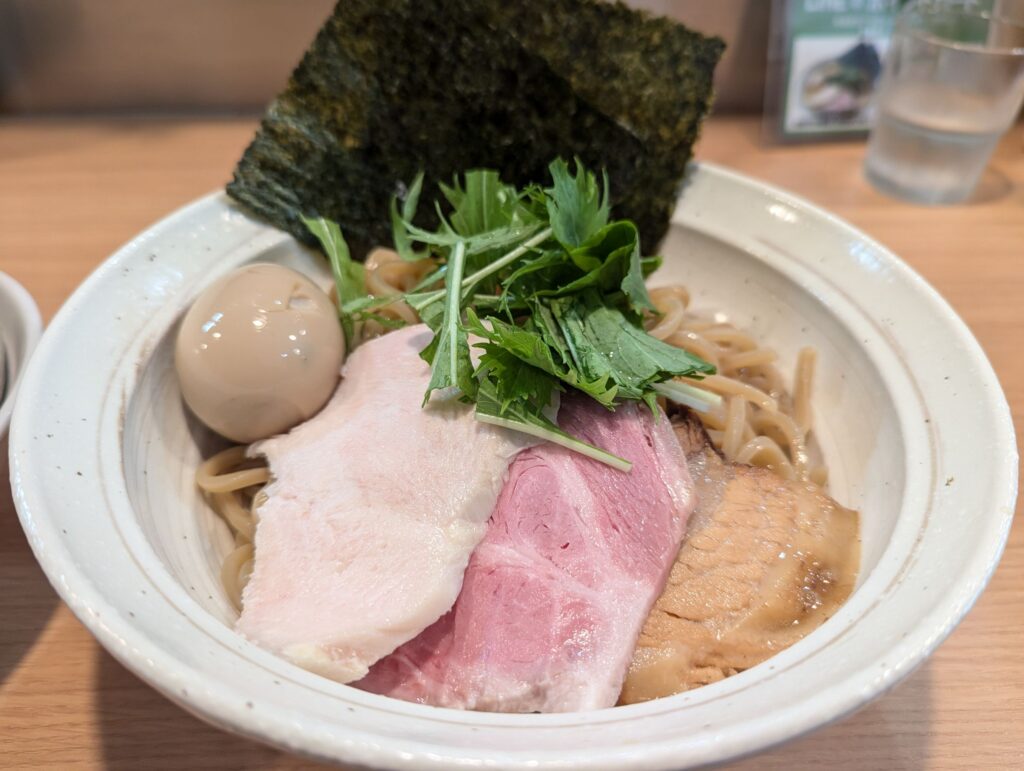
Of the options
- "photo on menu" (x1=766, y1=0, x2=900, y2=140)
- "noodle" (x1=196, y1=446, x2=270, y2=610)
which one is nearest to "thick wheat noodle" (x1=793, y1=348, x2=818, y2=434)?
A: "noodle" (x1=196, y1=446, x2=270, y2=610)

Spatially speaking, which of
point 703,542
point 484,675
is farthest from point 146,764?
point 703,542

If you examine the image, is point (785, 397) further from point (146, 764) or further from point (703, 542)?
point (146, 764)

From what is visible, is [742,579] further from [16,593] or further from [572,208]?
[16,593]

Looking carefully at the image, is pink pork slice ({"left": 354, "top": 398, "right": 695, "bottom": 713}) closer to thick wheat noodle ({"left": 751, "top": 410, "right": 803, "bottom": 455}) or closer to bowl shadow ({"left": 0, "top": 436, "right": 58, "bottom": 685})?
thick wheat noodle ({"left": 751, "top": 410, "right": 803, "bottom": 455})

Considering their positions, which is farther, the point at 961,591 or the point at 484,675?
the point at 484,675

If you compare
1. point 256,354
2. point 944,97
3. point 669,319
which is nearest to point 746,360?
point 669,319

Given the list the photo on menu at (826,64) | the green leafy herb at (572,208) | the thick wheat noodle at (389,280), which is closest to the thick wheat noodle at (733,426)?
the green leafy herb at (572,208)
